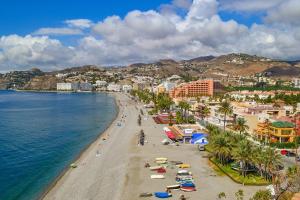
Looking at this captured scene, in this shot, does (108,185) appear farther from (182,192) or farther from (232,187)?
(232,187)

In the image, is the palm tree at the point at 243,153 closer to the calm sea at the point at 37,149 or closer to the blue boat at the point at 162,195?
the blue boat at the point at 162,195

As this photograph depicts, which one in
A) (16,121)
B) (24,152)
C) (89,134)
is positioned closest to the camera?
(24,152)

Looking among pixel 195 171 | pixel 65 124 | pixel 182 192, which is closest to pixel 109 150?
pixel 195 171

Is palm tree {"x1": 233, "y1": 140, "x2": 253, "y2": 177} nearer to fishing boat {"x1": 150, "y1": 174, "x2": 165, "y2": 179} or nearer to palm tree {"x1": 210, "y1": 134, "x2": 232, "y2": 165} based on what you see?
palm tree {"x1": 210, "y1": 134, "x2": 232, "y2": 165}

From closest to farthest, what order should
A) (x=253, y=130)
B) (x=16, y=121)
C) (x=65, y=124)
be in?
(x=253, y=130) < (x=65, y=124) < (x=16, y=121)

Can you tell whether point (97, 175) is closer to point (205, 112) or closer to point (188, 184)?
point (188, 184)

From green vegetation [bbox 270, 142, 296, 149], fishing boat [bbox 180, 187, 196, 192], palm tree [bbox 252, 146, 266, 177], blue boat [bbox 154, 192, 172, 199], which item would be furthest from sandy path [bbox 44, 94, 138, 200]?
green vegetation [bbox 270, 142, 296, 149]
